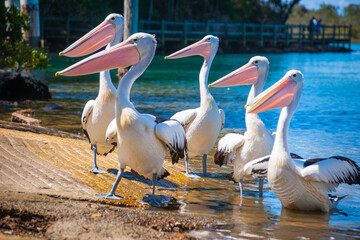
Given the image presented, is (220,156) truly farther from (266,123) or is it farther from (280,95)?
(266,123)

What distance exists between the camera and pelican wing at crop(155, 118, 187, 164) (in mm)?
4070

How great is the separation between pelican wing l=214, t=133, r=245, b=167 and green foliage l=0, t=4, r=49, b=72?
7.21m

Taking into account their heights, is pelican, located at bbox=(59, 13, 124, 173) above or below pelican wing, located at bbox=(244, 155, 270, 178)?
above

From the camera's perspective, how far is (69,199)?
12.2 feet

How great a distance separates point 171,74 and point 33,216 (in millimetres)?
16480

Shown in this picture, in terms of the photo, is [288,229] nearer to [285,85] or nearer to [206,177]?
[285,85]

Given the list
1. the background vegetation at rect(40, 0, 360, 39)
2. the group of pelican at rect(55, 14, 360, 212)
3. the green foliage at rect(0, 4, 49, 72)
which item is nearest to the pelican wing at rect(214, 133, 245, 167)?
the group of pelican at rect(55, 14, 360, 212)

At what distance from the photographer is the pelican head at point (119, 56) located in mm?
3962

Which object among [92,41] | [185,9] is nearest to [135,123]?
[92,41]

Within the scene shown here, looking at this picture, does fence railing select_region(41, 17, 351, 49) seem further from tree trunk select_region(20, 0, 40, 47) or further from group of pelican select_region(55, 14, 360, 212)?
Answer: group of pelican select_region(55, 14, 360, 212)

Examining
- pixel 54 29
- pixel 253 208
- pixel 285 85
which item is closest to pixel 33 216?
pixel 253 208

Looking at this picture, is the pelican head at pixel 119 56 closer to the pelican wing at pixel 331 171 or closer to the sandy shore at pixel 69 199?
the sandy shore at pixel 69 199

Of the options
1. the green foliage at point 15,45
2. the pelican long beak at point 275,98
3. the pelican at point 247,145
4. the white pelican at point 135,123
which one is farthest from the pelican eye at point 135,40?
the green foliage at point 15,45

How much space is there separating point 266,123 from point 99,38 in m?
5.24
